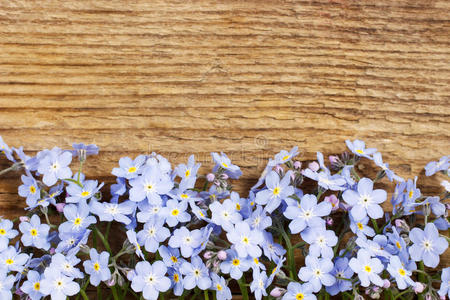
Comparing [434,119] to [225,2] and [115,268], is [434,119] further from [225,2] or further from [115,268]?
[115,268]

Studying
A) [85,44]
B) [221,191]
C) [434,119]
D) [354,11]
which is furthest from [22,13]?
[434,119]

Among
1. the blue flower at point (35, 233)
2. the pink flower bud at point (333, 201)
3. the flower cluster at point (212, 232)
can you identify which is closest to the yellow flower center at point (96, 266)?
the flower cluster at point (212, 232)

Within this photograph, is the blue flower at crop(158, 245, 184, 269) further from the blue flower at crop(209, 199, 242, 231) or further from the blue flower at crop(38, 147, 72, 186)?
the blue flower at crop(38, 147, 72, 186)

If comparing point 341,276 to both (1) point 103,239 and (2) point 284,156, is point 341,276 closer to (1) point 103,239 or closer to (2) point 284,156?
(2) point 284,156

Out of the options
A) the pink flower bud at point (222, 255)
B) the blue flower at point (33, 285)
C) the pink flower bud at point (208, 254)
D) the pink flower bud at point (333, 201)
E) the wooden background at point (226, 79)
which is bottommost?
the blue flower at point (33, 285)

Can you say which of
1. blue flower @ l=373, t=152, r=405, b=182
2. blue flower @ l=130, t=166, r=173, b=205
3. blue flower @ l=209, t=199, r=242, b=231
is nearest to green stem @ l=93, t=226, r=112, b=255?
blue flower @ l=130, t=166, r=173, b=205

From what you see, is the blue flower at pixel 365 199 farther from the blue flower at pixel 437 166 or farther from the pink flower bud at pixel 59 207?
the pink flower bud at pixel 59 207
